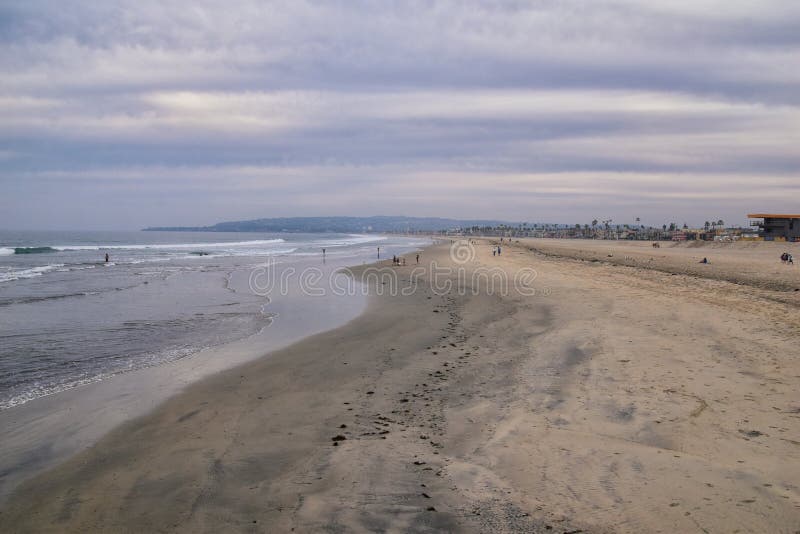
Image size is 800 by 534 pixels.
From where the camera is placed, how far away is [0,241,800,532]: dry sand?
4.08 metres

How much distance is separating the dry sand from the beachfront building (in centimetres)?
5721

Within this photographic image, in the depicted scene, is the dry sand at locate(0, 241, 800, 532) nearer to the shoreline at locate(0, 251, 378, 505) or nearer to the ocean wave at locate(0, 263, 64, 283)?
the shoreline at locate(0, 251, 378, 505)

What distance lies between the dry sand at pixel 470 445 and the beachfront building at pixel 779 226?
57.2m

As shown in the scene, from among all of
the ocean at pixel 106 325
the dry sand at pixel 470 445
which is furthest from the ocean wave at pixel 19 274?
the dry sand at pixel 470 445

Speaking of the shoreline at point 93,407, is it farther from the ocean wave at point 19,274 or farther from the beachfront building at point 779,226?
the beachfront building at point 779,226

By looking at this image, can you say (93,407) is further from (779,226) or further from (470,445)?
(779,226)

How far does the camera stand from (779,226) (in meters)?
56.2

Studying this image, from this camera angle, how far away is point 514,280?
22344 mm

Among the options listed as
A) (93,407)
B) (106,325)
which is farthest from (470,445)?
(106,325)

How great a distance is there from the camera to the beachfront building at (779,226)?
54.4 meters

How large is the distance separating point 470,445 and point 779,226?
67231 millimetres

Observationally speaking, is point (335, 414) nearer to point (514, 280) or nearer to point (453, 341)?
point (453, 341)

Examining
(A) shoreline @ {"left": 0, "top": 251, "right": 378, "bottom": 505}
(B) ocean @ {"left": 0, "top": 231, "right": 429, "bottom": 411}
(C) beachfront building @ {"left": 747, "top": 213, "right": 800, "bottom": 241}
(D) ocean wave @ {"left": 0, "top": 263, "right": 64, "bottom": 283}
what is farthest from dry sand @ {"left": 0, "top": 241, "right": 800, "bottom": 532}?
(C) beachfront building @ {"left": 747, "top": 213, "right": 800, "bottom": 241}

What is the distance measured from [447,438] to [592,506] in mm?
1892
